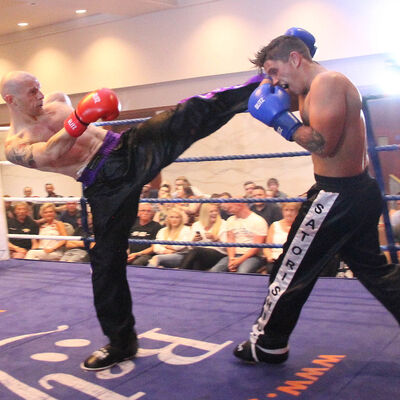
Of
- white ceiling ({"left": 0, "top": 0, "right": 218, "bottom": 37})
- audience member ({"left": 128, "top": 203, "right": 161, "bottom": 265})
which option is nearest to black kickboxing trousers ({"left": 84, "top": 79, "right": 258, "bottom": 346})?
audience member ({"left": 128, "top": 203, "right": 161, "bottom": 265})

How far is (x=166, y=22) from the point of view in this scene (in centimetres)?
600

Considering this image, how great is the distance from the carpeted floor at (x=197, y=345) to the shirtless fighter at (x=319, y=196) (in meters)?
0.19

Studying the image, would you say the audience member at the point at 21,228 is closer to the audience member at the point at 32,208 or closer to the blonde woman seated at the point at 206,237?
the audience member at the point at 32,208

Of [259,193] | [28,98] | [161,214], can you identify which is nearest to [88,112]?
[28,98]

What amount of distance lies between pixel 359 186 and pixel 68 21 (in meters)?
6.05

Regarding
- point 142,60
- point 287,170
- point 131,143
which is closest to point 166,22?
point 142,60

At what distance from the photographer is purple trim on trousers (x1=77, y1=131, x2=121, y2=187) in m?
1.77

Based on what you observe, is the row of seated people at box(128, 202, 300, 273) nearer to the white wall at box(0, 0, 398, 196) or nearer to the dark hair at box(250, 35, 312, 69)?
the white wall at box(0, 0, 398, 196)

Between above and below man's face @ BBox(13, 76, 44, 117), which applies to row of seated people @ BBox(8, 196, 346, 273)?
below

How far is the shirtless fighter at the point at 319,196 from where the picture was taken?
1.43m

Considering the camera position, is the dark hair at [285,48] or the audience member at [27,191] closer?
the dark hair at [285,48]

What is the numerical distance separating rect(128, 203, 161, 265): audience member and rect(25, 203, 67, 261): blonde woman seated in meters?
0.62

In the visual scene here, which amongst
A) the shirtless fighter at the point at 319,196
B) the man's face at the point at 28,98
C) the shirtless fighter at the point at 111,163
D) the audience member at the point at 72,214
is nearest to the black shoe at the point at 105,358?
the shirtless fighter at the point at 111,163

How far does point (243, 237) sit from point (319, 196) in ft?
5.98
